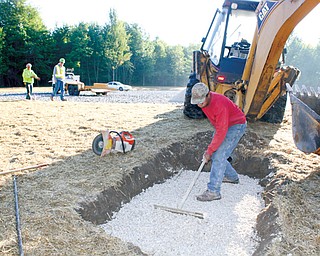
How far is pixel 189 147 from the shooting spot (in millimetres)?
5328

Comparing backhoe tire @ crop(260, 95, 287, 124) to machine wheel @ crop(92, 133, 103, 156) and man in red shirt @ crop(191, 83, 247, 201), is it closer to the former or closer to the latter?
man in red shirt @ crop(191, 83, 247, 201)

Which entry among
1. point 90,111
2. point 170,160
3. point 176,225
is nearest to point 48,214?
point 176,225

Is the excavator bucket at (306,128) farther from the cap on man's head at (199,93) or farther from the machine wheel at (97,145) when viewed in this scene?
the machine wheel at (97,145)

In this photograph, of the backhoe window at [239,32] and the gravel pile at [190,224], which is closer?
the gravel pile at [190,224]

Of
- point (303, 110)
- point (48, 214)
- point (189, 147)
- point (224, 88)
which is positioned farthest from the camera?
point (224, 88)

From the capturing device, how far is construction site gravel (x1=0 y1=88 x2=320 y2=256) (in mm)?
2666

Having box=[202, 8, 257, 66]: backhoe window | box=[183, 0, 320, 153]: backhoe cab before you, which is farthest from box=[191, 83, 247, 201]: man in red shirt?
box=[202, 8, 257, 66]: backhoe window

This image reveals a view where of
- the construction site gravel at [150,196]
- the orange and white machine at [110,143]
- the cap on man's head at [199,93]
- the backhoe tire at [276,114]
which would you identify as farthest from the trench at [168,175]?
the backhoe tire at [276,114]

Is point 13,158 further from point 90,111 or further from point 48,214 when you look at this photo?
point 90,111

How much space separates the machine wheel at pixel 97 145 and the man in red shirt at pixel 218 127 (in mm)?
1614

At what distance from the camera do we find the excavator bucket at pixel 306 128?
377 cm

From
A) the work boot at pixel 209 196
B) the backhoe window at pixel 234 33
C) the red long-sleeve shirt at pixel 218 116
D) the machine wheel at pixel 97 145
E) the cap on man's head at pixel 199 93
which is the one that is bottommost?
the work boot at pixel 209 196

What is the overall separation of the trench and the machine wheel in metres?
0.67

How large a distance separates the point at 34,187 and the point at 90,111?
16.1ft
